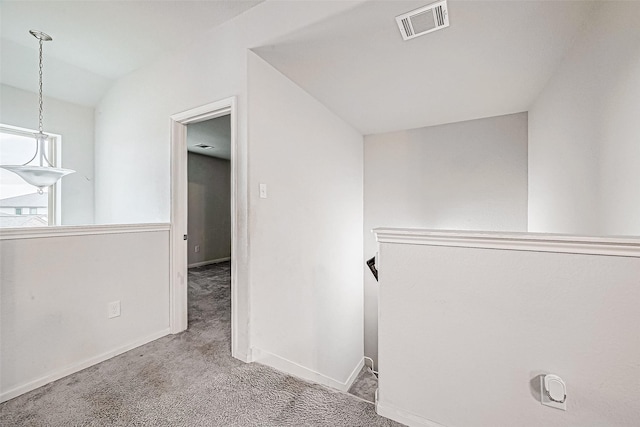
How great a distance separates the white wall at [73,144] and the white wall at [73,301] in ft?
5.49

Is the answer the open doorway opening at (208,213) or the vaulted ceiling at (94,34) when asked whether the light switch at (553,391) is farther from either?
the open doorway opening at (208,213)

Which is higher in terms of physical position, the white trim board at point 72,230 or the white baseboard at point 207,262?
the white trim board at point 72,230

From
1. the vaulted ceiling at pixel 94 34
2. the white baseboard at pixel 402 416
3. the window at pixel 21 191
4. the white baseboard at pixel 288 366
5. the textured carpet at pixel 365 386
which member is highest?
the vaulted ceiling at pixel 94 34

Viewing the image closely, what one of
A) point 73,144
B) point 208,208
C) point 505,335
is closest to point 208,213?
point 208,208

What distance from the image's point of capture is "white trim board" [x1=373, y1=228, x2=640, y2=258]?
959 millimetres

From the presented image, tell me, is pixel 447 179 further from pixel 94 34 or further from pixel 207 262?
pixel 207 262

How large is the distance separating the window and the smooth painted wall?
232cm

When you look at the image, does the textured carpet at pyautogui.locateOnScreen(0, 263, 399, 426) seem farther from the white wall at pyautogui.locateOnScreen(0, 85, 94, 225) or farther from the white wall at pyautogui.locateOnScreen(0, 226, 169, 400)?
the white wall at pyautogui.locateOnScreen(0, 85, 94, 225)

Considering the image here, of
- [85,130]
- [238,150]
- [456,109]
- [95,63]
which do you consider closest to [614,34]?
[456,109]

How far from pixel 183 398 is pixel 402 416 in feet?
3.97

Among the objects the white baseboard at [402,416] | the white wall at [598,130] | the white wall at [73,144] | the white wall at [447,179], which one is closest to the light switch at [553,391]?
the white baseboard at [402,416]

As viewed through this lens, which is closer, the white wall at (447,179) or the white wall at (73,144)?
the white wall at (73,144)

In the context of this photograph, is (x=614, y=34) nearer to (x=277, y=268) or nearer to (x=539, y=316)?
(x=539, y=316)

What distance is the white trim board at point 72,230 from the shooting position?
62.5 inches
